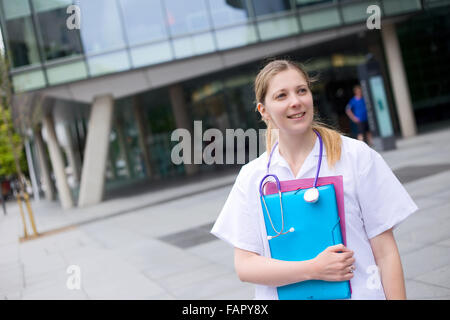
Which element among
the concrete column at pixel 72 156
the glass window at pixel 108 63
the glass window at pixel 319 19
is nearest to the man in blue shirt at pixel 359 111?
the glass window at pixel 319 19

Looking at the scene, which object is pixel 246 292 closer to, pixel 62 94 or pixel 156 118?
pixel 62 94

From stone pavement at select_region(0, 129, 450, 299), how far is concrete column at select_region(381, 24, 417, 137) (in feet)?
24.1

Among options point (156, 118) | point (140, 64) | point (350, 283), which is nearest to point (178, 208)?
point (140, 64)

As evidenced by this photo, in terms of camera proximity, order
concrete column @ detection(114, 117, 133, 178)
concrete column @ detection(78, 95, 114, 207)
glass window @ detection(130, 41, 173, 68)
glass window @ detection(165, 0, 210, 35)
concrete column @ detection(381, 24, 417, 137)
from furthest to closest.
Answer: concrete column @ detection(114, 117, 133, 178) → concrete column @ detection(381, 24, 417, 137) → concrete column @ detection(78, 95, 114, 207) → glass window @ detection(165, 0, 210, 35) → glass window @ detection(130, 41, 173, 68)

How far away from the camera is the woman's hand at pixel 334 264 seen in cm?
174

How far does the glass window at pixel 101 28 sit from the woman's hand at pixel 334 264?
19023 millimetres

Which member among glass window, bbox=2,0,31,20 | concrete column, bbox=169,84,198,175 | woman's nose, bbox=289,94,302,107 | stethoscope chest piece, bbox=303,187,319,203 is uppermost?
glass window, bbox=2,0,31,20

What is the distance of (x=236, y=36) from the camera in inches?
787

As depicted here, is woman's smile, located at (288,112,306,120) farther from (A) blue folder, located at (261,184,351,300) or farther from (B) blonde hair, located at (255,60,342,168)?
(A) blue folder, located at (261,184,351,300)

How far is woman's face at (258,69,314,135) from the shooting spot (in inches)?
74.7

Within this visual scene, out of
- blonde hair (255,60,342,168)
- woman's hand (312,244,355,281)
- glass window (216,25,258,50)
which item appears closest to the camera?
woman's hand (312,244,355,281)

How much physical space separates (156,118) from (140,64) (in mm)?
12794

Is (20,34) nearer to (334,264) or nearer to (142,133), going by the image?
(142,133)

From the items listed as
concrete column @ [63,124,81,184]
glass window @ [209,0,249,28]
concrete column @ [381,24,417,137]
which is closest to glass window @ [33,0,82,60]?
glass window @ [209,0,249,28]
